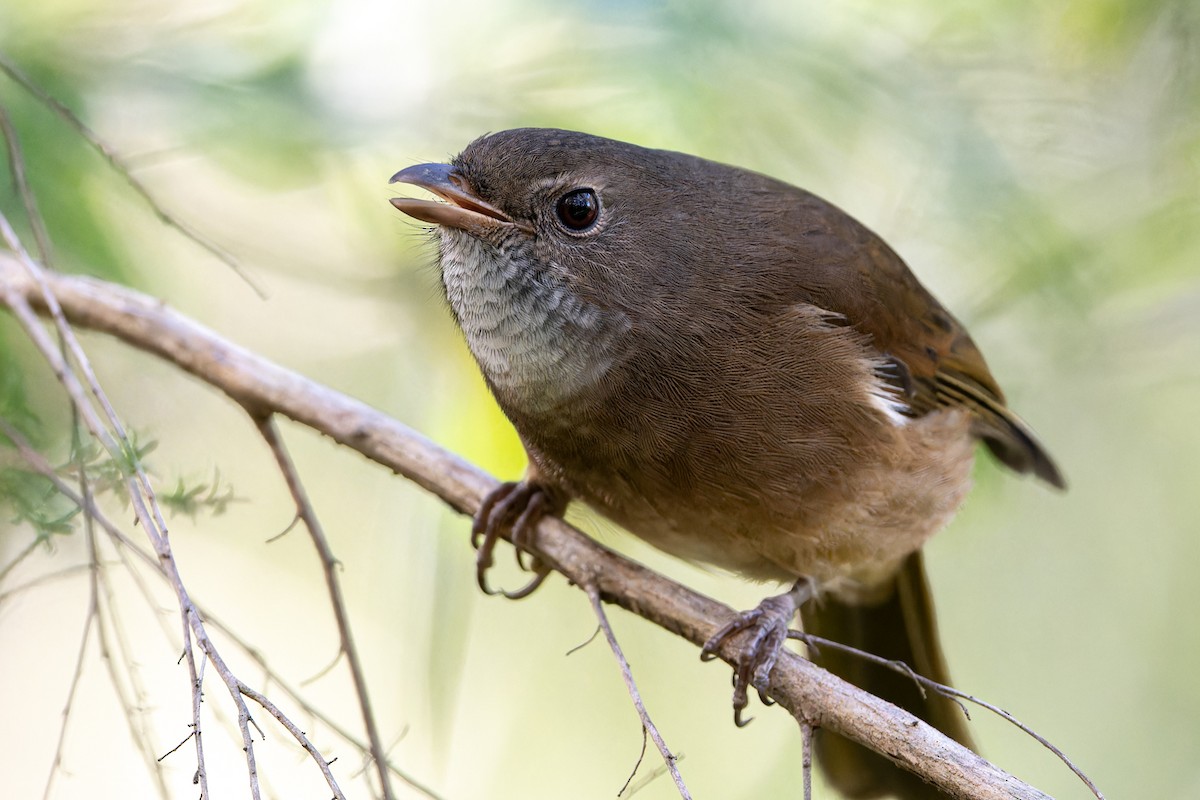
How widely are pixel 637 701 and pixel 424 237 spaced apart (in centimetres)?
185

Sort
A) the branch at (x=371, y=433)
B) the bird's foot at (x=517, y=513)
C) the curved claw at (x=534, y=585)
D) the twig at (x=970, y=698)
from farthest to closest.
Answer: the curved claw at (x=534, y=585) < the bird's foot at (x=517, y=513) < the branch at (x=371, y=433) < the twig at (x=970, y=698)

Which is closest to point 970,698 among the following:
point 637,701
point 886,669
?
point 637,701

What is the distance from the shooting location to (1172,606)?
6.18 metres

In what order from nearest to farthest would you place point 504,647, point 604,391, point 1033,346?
point 604,391
point 1033,346
point 504,647

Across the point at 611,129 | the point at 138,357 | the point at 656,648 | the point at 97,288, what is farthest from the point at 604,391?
the point at 656,648

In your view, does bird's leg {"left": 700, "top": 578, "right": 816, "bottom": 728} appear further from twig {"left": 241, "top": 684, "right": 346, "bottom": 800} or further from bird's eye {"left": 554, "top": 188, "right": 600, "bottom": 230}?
twig {"left": 241, "top": 684, "right": 346, "bottom": 800}

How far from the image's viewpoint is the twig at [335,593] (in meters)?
2.75

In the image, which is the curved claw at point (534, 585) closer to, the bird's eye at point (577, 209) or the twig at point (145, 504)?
the bird's eye at point (577, 209)

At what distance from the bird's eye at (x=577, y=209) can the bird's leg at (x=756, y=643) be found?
122cm

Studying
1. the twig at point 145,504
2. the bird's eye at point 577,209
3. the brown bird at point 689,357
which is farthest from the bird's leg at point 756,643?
the twig at point 145,504

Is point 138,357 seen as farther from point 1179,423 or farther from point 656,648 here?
point 1179,423

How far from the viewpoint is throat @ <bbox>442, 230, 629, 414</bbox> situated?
3.47m

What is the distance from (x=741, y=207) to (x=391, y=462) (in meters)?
1.38

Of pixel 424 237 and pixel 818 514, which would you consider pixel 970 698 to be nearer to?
pixel 818 514
